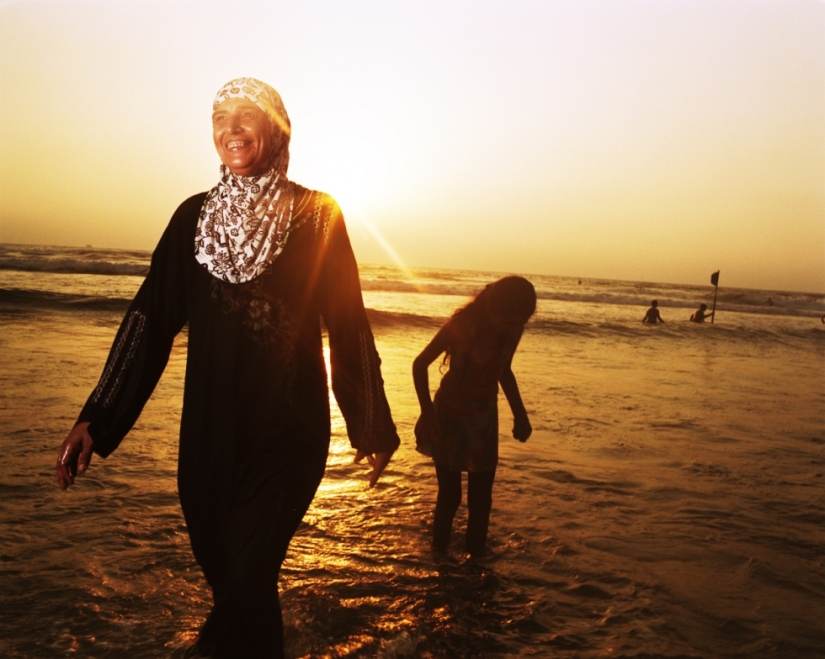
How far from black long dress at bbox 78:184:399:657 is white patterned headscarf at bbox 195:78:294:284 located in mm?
37

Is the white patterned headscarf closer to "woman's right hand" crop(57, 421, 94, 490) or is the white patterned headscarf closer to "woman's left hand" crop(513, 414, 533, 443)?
"woman's right hand" crop(57, 421, 94, 490)

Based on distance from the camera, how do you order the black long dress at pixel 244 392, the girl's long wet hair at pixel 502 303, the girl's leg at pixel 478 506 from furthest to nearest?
the girl's leg at pixel 478 506, the girl's long wet hair at pixel 502 303, the black long dress at pixel 244 392

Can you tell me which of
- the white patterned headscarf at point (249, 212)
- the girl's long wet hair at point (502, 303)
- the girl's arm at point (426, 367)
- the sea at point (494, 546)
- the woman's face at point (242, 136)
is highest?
the woman's face at point (242, 136)

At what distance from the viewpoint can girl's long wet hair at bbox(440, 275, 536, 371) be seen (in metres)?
4.01

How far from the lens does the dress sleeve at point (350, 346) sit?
2660 millimetres

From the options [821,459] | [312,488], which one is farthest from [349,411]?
[821,459]

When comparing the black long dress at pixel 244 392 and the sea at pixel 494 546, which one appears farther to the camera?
the sea at pixel 494 546

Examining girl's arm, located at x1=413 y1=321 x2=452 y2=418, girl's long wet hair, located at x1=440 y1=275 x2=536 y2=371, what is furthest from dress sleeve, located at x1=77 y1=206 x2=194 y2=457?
girl's long wet hair, located at x1=440 y1=275 x2=536 y2=371

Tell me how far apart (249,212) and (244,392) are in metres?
0.62

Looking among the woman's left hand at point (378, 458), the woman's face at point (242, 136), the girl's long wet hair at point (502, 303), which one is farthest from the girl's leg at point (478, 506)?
the woman's face at point (242, 136)

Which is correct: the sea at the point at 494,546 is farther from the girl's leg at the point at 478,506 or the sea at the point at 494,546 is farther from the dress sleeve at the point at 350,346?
the dress sleeve at the point at 350,346

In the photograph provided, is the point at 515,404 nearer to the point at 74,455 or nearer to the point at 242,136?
the point at 242,136

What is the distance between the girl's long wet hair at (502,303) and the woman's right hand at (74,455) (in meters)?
2.16

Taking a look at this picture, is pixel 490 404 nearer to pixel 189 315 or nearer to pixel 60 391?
pixel 189 315
